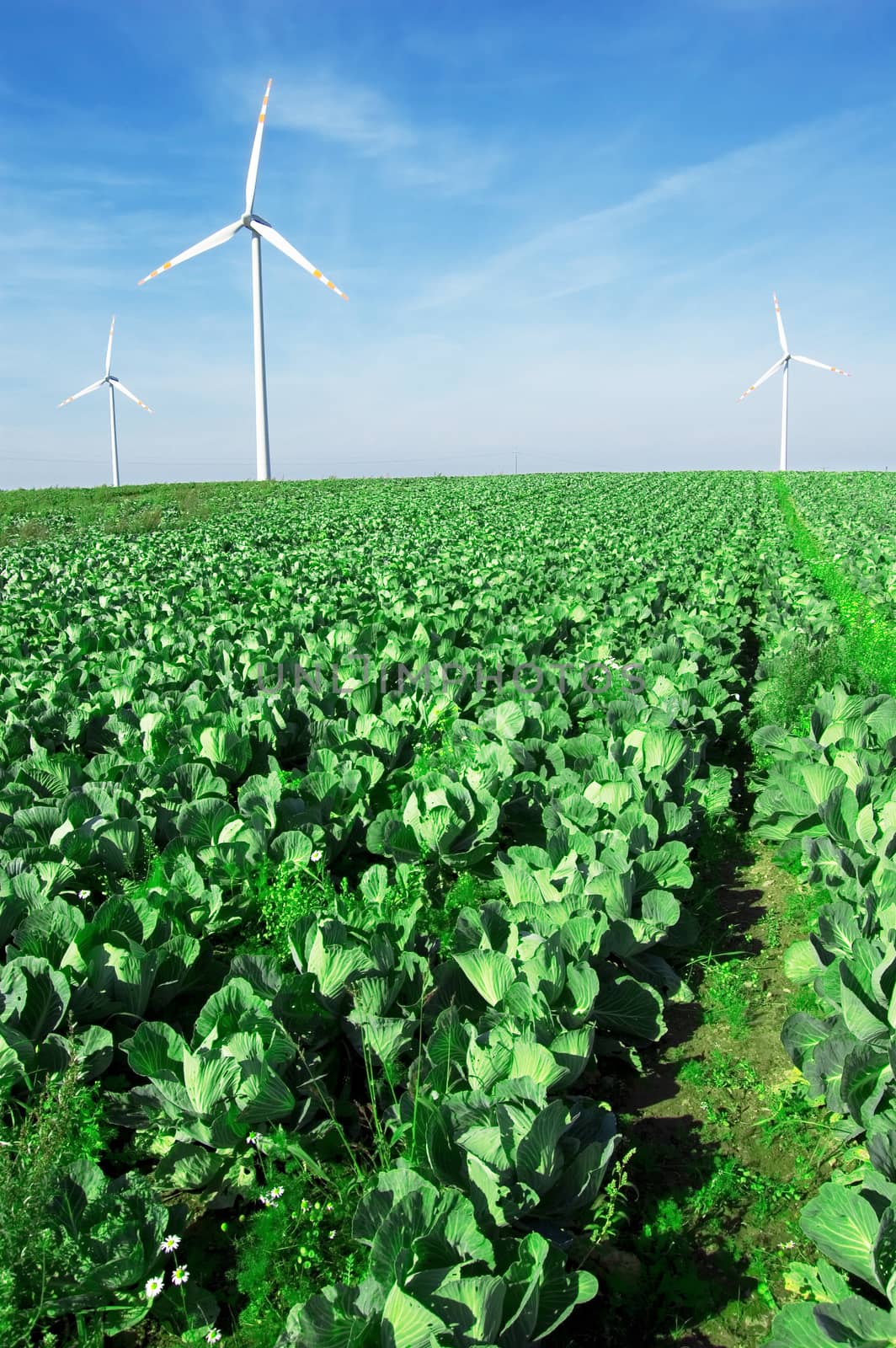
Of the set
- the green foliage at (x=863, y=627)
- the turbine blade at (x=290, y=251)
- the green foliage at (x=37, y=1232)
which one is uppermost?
the turbine blade at (x=290, y=251)

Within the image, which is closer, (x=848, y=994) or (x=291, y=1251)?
(x=291, y=1251)

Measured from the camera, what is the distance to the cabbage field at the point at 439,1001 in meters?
2.73

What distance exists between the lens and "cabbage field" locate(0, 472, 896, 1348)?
2727 millimetres

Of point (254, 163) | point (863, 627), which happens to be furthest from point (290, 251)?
point (863, 627)

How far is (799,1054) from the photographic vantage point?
368 centimetres

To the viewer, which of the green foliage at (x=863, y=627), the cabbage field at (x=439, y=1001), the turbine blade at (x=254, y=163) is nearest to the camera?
the cabbage field at (x=439, y=1001)

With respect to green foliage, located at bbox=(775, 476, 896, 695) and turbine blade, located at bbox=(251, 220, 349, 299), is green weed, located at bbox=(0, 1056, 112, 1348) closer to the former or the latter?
green foliage, located at bbox=(775, 476, 896, 695)

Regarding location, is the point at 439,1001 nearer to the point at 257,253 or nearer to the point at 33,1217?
the point at 33,1217

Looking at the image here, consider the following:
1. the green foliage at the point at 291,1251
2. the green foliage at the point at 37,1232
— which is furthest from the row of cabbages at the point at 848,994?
the green foliage at the point at 37,1232

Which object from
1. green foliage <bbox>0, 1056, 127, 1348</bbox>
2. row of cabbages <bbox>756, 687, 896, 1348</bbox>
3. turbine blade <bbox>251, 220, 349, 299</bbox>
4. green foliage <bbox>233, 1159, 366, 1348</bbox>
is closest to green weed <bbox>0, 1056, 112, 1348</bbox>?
green foliage <bbox>0, 1056, 127, 1348</bbox>

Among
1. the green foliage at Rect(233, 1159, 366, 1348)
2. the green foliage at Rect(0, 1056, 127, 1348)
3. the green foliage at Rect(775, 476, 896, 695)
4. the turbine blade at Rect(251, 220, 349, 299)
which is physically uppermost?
the turbine blade at Rect(251, 220, 349, 299)

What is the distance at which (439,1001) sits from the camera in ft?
12.6

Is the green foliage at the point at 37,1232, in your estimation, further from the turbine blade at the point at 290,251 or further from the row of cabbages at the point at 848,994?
the turbine blade at the point at 290,251

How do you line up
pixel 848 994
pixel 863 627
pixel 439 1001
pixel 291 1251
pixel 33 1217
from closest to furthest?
1. pixel 33 1217
2. pixel 291 1251
3. pixel 848 994
4. pixel 439 1001
5. pixel 863 627
